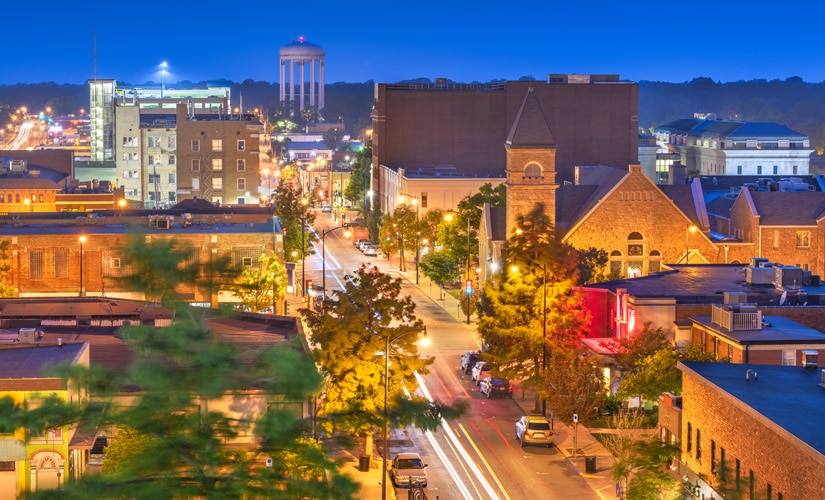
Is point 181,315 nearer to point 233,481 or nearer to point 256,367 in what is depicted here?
point 256,367

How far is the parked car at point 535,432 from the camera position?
184 ft

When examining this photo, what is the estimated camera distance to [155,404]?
24.3 meters

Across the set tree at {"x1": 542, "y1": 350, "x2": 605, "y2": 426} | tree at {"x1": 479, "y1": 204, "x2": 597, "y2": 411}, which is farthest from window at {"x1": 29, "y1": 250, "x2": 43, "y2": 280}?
tree at {"x1": 542, "y1": 350, "x2": 605, "y2": 426}

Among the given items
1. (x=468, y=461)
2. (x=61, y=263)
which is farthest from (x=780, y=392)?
(x=61, y=263)

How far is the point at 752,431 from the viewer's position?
4225 cm

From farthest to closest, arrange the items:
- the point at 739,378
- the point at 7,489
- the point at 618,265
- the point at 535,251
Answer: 1. the point at 618,265
2. the point at 535,251
3. the point at 739,378
4. the point at 7,489

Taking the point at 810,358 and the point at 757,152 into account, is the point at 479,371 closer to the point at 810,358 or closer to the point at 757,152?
the point at 810,358

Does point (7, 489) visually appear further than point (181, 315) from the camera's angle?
Yes

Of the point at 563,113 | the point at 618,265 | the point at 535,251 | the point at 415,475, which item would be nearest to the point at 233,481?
the point at 415,475

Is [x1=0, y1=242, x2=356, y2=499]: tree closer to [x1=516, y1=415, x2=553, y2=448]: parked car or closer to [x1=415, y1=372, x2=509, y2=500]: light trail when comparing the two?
[x1=415, y1=372, x2=509, y2=500]: light trail

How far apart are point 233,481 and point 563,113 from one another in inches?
5264

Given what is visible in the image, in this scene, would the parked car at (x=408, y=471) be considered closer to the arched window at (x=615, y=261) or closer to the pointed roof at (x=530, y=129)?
the pointed roof at (x=530, y=129)

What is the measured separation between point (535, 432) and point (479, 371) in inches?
479

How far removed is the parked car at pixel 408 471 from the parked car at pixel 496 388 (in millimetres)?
14341
